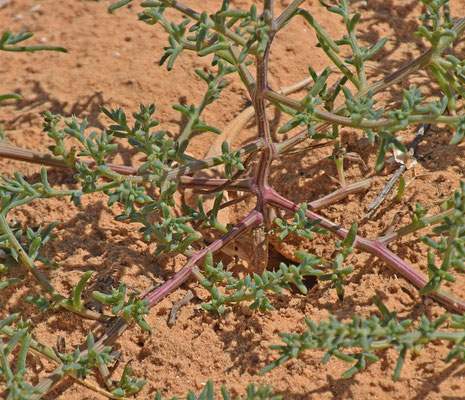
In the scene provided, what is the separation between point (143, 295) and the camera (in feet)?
8.85

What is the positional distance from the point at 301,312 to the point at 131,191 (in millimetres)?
1031

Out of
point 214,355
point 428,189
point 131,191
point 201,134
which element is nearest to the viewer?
point 131,191

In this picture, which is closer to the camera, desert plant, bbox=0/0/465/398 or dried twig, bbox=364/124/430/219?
desert plant, bbox=0/0/465/398


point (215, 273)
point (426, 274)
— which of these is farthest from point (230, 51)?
point (426, 274)

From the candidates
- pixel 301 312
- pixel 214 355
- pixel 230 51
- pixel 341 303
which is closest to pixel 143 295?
pixel 214 355

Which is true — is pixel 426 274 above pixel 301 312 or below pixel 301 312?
above

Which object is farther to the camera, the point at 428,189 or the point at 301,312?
the point at 428,189

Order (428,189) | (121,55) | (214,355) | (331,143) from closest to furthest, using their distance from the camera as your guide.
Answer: (214,355)
(428,189)
(331,143)
(121,55)

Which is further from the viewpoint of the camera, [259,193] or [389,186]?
[389,186]

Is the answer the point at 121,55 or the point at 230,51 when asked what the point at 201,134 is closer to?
the point at 121,55

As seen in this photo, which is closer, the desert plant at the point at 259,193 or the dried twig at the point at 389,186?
the desert plant at the point at 259,193

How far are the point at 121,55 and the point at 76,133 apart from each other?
6.16 feet

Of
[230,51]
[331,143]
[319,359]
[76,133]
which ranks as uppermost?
[230,51]

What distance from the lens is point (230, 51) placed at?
7.89ft
